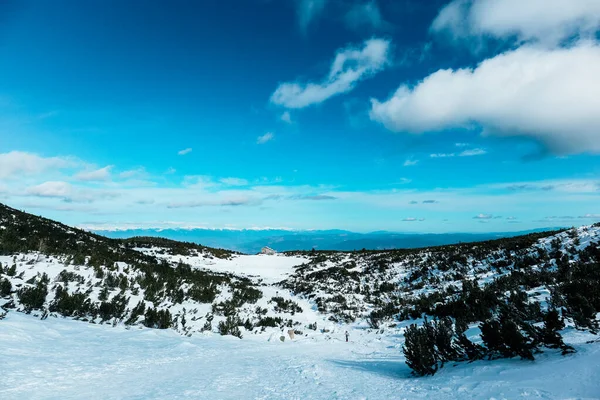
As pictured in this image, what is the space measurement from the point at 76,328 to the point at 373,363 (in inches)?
322

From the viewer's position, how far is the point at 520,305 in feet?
29.5

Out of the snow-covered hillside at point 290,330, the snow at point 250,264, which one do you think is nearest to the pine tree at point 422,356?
the snow-covered hillside at point 290,330

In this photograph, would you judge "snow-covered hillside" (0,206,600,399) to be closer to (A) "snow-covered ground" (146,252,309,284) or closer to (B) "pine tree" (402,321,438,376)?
(B) "pine tree" (402,321,438,376)

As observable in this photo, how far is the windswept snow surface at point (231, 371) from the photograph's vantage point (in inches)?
158

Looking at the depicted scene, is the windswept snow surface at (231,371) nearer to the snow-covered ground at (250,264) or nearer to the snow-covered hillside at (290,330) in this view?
the snow-covered hillside at (290,330)

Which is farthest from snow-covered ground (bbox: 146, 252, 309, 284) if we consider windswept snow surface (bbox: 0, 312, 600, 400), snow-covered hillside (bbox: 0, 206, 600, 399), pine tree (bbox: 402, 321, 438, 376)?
pine tree (bbox: 402, 321, 438, 376)

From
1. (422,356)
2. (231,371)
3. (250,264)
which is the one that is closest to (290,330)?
(231,371)

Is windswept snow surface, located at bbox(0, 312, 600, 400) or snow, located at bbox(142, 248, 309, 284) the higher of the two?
windswept snow surface, located at bbox(0, 312, 600, 400)

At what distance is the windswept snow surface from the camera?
4.02 metres

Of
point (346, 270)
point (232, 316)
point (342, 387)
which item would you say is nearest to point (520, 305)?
point (342, 387)

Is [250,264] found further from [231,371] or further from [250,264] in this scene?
[231,371]

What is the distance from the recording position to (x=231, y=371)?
6121 millimetres

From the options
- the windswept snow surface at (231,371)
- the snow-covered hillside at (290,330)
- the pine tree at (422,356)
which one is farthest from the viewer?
the pine tree at (422,356)

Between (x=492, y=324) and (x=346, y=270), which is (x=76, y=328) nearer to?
(x=492, y=324)
